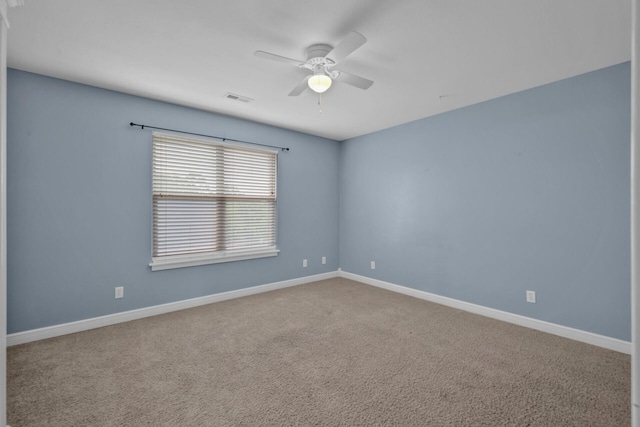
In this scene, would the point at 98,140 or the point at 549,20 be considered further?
the point at 98,140

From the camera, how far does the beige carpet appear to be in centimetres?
171

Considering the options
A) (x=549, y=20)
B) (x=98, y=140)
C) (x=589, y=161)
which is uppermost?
(x=549, y=20)

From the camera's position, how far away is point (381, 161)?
458cm

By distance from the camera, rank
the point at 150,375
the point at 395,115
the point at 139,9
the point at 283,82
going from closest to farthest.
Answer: the point at 139,9, the point at 150,375, the point at 283,82, the point at 395,115

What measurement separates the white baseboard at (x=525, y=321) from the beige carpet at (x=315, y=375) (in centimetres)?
11

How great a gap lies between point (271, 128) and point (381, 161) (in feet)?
5.93

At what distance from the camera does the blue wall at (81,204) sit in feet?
8.64

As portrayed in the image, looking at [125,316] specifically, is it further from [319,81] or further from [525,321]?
[525,321]

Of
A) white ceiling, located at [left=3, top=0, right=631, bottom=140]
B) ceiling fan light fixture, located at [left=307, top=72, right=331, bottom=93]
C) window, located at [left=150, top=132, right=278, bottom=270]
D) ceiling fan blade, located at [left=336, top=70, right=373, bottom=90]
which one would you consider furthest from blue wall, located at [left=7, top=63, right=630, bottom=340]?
ceiling fan light fixture, located at [left=307, top=72, right=331, bottom=93]

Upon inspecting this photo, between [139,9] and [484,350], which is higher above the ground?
[139,9]

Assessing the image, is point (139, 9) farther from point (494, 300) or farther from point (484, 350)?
point (494, 300)

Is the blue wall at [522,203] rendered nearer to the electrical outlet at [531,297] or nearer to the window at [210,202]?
the electrical outlet at [531,297]

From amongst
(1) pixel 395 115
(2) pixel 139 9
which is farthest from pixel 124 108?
(1) pixel 395 115

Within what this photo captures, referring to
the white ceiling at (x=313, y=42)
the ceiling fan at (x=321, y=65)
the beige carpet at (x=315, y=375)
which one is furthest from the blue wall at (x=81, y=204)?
the ceiling fan at (x=321, y=65)
